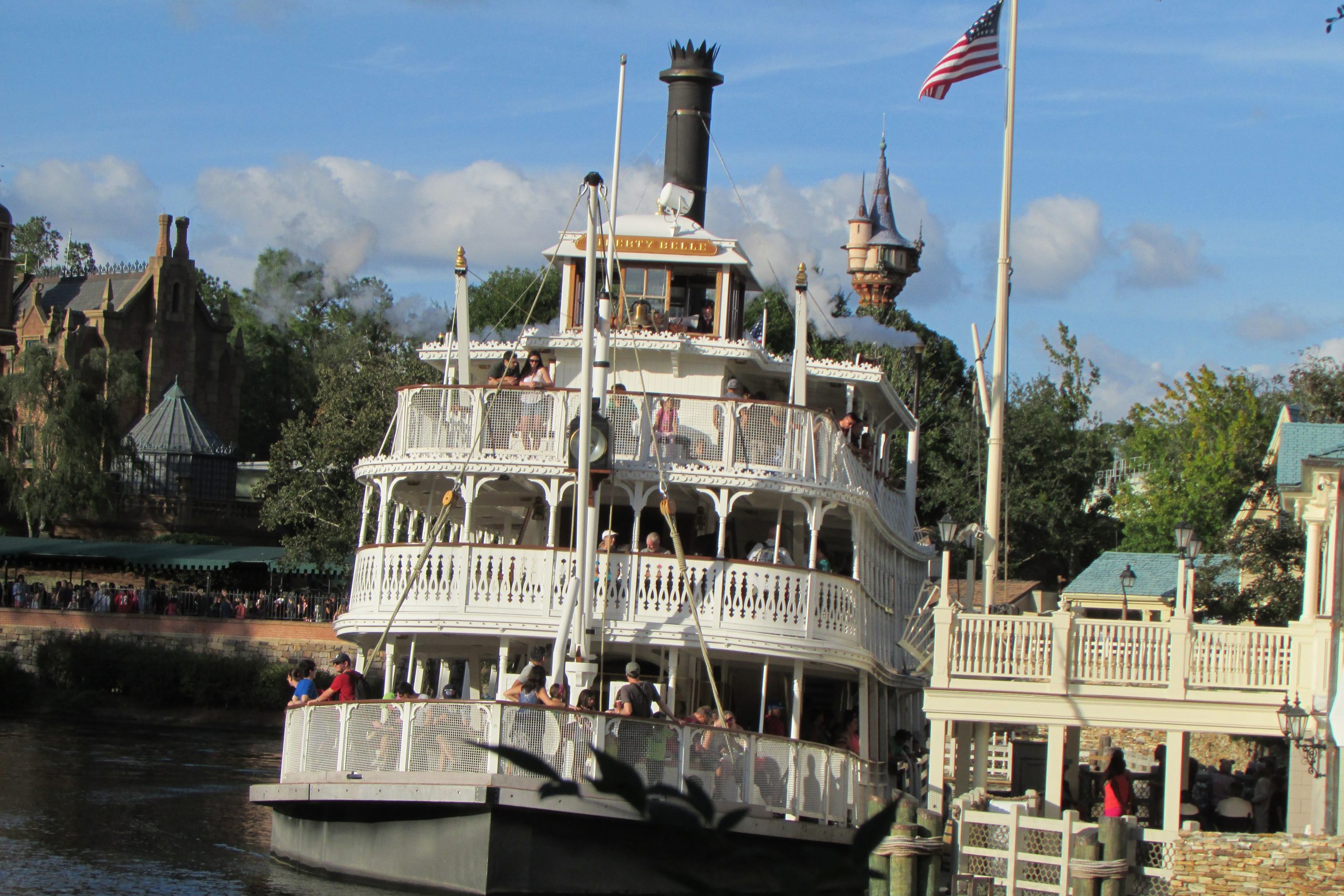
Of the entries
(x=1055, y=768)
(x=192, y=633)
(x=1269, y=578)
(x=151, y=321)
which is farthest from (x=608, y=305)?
(x=151, y=321)

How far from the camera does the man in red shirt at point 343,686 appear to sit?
1856cm

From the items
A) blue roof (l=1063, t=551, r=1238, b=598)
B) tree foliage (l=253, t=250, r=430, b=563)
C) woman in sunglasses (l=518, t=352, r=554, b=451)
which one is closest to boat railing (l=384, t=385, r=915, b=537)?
woman in sunglasses (l=518, t=352, r=554, b=451)

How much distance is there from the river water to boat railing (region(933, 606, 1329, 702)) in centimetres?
672

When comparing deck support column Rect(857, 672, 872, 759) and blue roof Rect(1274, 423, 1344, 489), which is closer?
blue roof Rect(1274, 423, 1344, 489)

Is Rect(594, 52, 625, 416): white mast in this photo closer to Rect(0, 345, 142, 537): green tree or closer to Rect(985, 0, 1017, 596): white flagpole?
Rect(985, 0, 1017, 596): white flagpole

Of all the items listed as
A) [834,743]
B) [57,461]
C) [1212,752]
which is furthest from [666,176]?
[57,461]

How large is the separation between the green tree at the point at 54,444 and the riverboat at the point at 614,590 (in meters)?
44.1

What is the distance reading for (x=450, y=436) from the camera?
20109 millimetres

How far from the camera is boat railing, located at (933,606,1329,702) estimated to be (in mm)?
18641

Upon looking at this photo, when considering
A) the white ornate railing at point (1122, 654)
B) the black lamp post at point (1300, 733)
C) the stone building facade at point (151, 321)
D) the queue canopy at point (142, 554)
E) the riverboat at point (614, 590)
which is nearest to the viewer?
the riverboat at point (614, 590)

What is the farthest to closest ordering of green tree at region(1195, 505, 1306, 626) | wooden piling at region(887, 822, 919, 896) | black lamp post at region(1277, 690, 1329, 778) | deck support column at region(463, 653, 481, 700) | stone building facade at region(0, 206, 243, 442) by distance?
1. stone building facade at region(0, 206, 243, 442)
2. green tree at region(1195, 505, 1306, 626)
3. deck support column at region(463, 653, 481, 700)
4. black lamp post at region(1277, 690, 1329, 778)
5. wooden piling at region(887, 822, 919, 896)

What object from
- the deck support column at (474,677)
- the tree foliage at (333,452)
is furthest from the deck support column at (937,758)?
the tree foliage at (333,452)

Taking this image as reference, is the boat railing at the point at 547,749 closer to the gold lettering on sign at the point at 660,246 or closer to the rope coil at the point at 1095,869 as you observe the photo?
the rope coil at the point at 1095,869

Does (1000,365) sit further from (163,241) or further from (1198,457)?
(163,241)
